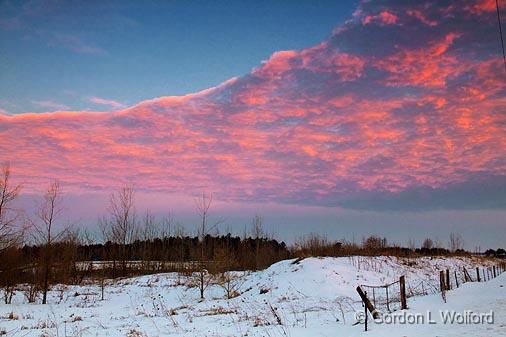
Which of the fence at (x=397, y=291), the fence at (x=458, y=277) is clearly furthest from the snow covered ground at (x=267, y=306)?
the fence at (x=458, y=277)

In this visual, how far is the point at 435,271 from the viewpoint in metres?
44.2

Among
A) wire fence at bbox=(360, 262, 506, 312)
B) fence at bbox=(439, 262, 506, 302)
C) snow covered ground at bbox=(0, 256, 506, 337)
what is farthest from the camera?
wire fence at bbox=(360, 262, 506, 312)

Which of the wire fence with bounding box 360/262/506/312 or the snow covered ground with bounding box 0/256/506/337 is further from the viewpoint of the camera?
the wire fence with bounding box 360/262/506/312

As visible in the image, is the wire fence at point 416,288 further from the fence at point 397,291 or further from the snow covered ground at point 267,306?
the snow covered ground at point 267,306

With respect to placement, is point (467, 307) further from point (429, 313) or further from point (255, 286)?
point (255, 286)

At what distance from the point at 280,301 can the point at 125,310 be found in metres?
10.4

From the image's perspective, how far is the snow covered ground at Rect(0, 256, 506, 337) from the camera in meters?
15.5

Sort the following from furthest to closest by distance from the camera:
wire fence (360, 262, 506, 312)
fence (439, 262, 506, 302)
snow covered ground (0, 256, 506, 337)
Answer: wire fence (360, 262, 506, 312) < fence (439, 262, 506, 302) < snow covered ground (0, 256, 506, 337)

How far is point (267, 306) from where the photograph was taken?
83.5 ft

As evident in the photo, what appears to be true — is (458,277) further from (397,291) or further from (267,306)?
(267,306)

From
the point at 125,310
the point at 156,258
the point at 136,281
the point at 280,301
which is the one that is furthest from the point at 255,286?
the point at 156,258

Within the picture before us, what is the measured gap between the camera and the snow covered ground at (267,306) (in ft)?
51.0

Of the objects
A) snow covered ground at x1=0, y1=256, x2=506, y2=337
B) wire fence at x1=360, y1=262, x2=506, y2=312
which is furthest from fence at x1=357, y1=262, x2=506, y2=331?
snow covered ground at x1=0, y1=256, x2=506, y2=337

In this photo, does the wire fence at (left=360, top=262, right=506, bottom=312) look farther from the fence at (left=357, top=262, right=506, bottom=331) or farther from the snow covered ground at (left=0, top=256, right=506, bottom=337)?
the snow covered ground at (left=0, top=256, right=506, bottom=337)
